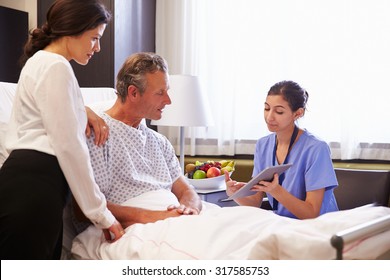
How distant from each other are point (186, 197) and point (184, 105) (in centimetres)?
95

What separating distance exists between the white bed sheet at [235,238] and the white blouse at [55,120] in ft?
0.65

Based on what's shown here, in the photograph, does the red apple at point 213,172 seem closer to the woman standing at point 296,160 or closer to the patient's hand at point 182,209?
the woman standing at point 296,160

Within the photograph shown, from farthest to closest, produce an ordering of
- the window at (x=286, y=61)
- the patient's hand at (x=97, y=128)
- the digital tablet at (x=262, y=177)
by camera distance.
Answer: the window at (x=286, y=61) → the digital tablet at (x=262, y=177) → the patient's hand at (x=97, y=128)

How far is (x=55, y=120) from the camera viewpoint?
1642 mm

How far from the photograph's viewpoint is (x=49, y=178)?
1.67 m

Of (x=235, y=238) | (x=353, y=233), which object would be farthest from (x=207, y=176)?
(x=353, y=233)

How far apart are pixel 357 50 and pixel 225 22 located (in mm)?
952

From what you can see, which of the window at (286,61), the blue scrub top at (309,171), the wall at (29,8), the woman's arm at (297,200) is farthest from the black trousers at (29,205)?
the wall at (29,8)

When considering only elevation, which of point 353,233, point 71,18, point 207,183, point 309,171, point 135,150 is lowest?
point 207,183

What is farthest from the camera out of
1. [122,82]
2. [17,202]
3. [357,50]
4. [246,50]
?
[246,50]

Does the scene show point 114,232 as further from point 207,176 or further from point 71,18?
point 207,176

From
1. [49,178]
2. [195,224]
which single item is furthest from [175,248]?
[49,178]

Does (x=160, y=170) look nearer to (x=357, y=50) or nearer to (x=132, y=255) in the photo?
(x=132, y=255)

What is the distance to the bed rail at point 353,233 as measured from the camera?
107 centimetres
